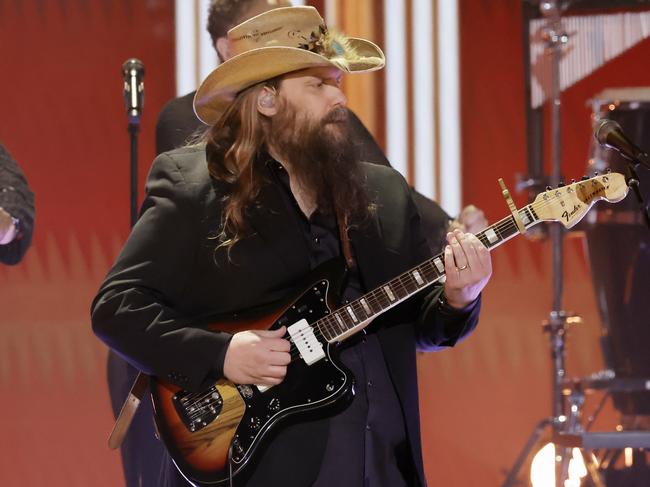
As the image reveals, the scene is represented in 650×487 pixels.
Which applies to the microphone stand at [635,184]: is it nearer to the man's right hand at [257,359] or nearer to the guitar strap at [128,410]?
the man's right hand at [257,359]

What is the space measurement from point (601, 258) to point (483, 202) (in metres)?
1.21

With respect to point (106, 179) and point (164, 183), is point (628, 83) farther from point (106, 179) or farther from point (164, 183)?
point (164, 183)

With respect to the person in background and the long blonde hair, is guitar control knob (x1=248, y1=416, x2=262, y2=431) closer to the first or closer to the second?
the long blonde hair

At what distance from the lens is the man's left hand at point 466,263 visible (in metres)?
2.71

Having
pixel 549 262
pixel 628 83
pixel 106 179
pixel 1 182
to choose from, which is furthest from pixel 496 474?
pixel 1 182

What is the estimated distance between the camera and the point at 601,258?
474 centimetres

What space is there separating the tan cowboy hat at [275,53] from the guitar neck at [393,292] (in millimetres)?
656

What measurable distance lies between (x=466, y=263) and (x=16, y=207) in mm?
2359

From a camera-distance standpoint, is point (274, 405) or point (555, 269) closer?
point (274, 405)

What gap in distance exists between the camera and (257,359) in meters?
2.65

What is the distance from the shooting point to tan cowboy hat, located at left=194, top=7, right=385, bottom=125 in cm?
303

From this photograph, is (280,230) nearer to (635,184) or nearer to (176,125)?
(635,184)

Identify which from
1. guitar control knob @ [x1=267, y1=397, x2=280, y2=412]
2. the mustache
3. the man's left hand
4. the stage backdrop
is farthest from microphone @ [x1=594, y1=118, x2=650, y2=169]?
the stage backdrop

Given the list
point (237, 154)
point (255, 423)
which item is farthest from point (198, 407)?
point (237, 154)
